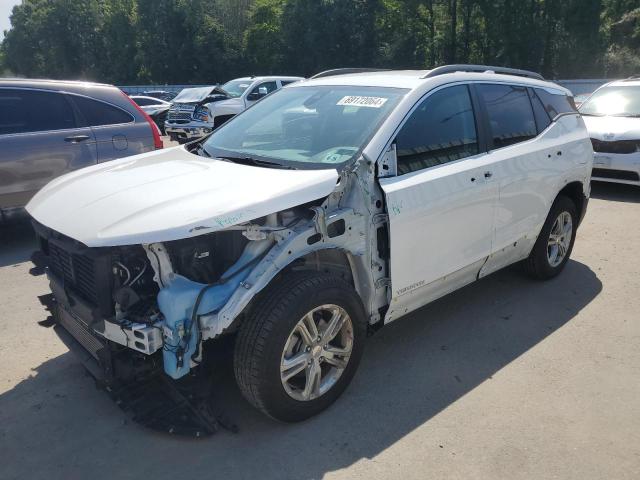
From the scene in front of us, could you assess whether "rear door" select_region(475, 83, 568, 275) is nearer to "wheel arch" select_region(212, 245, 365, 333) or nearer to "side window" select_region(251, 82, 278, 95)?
"wheel arch" select_region(212, 245, 365, 333)

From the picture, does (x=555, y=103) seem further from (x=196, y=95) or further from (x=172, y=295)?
(x=196, y=95)

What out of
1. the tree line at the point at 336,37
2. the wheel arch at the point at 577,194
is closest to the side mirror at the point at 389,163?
the wheel arch at the point at 577,194

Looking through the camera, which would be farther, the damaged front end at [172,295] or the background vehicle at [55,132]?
the background vehicle at [55,132]

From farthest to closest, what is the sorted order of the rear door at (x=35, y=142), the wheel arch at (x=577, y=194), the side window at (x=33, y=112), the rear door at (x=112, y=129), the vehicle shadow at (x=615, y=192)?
the vehicle shadow at (x=615, y=192) → the rear door at (x=112, y=129) → the side window at (x=33, y=112) → the rear door at (x=35, y=142) → the wheel arch at (x=577, y=194)

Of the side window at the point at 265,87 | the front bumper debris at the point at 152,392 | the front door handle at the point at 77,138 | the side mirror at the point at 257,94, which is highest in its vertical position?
the side window at the point at 265,87

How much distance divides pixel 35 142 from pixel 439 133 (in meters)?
4.55

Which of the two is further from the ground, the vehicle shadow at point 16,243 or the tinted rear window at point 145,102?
the tinted rear window at point 145,102

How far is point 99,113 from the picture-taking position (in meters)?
6.60

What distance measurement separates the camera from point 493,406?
332 cm

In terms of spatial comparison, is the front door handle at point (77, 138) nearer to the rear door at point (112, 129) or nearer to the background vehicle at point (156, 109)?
the rear door at point (112, 129)

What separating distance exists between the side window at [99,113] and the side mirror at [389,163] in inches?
175

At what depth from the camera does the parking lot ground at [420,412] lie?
2838 mm

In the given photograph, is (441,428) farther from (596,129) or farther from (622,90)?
(622,90)

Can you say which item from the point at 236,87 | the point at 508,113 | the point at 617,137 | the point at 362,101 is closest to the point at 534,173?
the point at 508,113
